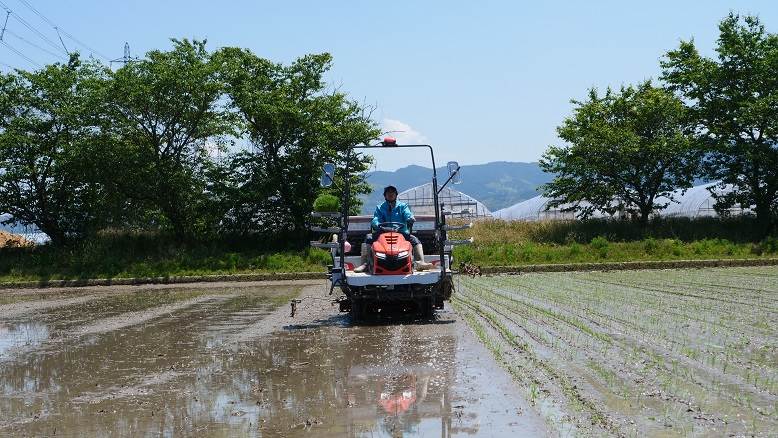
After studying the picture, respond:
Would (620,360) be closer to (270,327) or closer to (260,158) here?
(270,327)

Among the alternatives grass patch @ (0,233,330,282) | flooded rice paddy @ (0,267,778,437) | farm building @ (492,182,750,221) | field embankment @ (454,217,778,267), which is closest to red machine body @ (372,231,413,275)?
flooded rice paddy @ (0,267,778,437)

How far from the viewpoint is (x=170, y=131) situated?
96.3 feet

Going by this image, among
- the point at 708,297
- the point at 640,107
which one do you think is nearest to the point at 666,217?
the point at 640,107

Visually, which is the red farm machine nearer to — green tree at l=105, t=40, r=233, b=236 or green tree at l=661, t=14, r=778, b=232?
green tree at l=105, t=40, r=233, b=236

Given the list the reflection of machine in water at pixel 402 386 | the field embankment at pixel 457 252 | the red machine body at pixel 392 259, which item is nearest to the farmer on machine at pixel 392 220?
the red machine body at pixel 392 259

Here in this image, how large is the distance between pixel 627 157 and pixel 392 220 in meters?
22.0

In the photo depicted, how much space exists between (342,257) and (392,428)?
19.7ft

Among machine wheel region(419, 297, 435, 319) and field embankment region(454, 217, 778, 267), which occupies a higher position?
field embankment region(454, 217, 778, 267)

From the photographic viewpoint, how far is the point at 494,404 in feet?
19.6

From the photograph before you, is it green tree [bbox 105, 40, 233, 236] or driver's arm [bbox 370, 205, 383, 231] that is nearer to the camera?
driver's arm [bbox 370, 205, 383, 231]

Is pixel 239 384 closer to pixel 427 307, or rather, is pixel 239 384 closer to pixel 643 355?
pixel 643 355

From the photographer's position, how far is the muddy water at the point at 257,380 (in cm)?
560

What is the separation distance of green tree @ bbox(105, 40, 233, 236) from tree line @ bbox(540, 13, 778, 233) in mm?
13869

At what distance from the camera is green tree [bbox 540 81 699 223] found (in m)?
31.8
